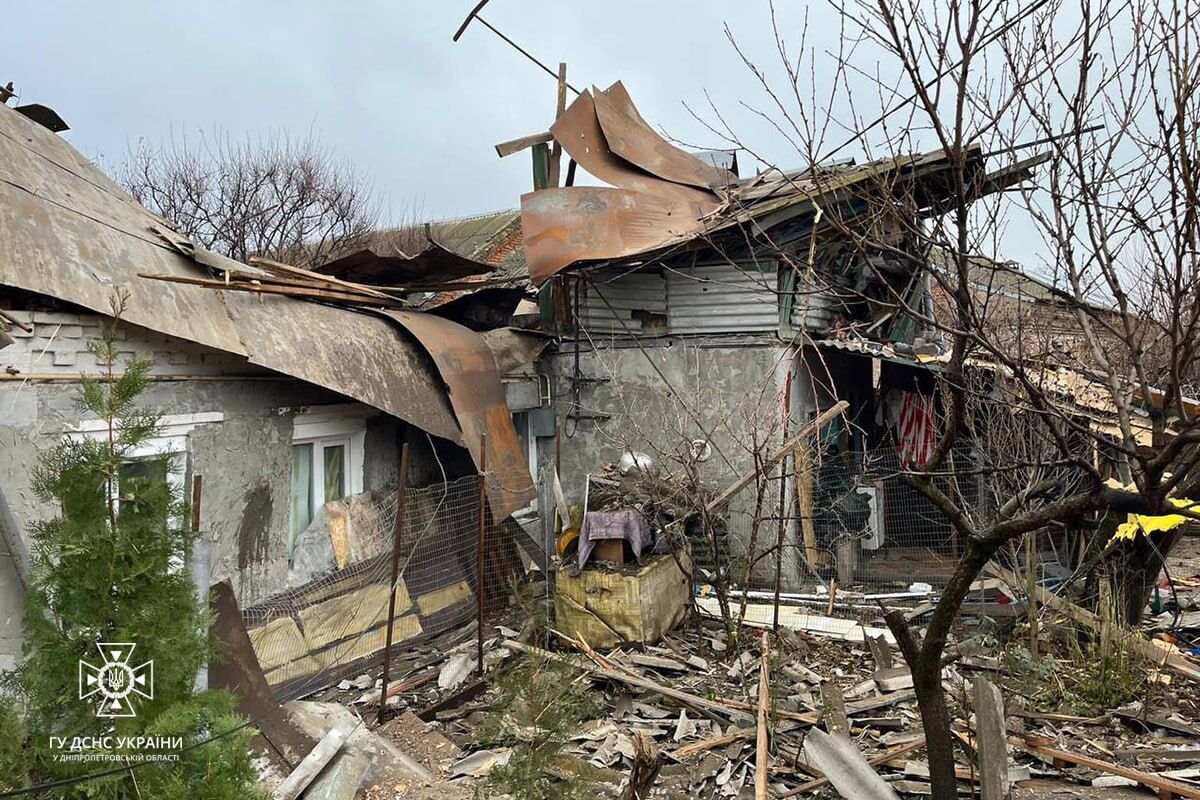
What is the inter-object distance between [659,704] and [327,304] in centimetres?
522

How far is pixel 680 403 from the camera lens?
30.3 ft

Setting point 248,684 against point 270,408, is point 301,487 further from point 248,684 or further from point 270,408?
point 248,684

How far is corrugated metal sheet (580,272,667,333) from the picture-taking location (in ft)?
34.1

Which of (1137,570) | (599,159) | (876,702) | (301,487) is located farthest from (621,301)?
(1137,570)

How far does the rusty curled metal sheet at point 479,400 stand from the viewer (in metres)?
8.70

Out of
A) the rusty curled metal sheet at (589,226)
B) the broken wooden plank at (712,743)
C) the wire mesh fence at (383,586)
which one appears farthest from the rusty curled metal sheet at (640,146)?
the broken wooden plank at (712,743)

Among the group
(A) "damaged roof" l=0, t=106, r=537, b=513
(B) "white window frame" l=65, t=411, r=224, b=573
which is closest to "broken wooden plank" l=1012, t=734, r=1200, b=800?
(A) "damaged roof" l=0, t=106, r=537, b=513

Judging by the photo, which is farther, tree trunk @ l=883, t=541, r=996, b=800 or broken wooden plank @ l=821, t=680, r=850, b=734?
broken wooden plank @ l=821, t=680, r=850, b=734

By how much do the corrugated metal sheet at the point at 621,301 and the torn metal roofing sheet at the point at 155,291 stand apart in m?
2.79

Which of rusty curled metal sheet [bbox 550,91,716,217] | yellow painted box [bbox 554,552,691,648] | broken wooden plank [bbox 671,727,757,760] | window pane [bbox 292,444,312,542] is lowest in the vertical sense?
broken wooden plank [bbox 671,727,757,760]

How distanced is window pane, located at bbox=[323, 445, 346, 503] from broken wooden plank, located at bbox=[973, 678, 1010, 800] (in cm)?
626

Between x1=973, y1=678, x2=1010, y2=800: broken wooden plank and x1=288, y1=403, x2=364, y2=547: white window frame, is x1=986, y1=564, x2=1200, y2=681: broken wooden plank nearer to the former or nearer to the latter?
x1=973, y1=678, x2=1010, y2=800: broken wooden plank

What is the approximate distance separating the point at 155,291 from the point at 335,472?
8.71 ft

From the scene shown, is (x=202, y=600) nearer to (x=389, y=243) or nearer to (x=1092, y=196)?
(x=1092, y=196)
